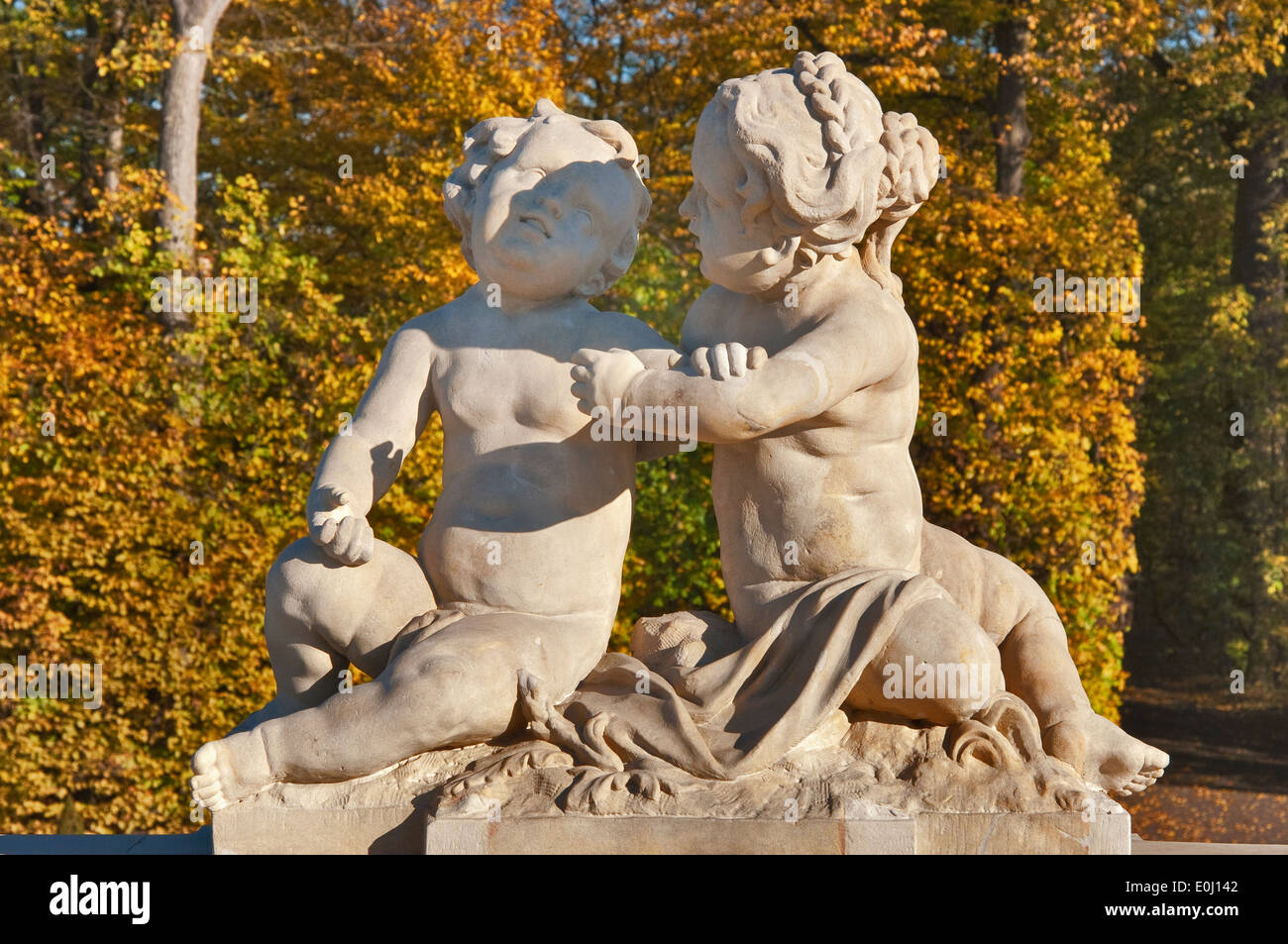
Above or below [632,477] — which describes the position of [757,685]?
below

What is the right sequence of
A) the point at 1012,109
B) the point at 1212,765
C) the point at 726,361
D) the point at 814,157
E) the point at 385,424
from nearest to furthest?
the point at 726,361, the point at 814,157, the point at 385,424, the point at 1012,109, the point at 1212,765

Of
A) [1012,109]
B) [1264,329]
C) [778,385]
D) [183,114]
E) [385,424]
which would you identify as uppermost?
[1012,109]

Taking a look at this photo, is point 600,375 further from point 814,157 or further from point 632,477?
point 814,157

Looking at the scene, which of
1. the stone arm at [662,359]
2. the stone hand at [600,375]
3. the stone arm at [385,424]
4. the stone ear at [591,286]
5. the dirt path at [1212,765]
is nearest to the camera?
the stone hand at [600,375]

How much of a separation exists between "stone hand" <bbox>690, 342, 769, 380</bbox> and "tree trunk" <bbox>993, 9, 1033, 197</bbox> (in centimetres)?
734

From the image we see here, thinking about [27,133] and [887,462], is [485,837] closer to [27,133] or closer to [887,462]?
[887,462]

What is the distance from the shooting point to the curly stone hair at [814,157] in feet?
12.1

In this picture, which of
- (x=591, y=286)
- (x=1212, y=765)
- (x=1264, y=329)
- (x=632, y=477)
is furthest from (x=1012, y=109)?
(x=632, y=477)

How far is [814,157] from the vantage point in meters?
3.71

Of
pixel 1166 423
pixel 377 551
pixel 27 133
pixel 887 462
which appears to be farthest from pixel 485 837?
pixel 1166 423

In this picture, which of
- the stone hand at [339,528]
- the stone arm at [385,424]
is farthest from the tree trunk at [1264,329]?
the stone hand at [339,528]

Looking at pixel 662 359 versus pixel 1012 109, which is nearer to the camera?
pixel 662 359

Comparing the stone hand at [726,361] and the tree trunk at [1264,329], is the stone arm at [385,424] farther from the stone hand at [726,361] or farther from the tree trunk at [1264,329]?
the tree trunk at [1264,329]

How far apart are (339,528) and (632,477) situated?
2.91 feet
